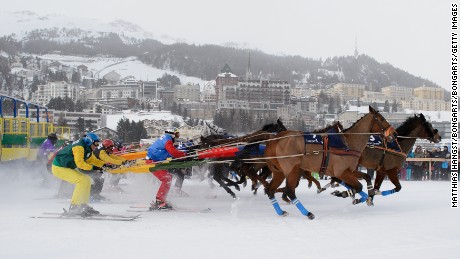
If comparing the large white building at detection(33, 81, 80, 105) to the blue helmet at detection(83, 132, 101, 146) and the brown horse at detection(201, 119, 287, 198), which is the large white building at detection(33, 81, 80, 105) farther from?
the blue helmet at detection(83, 132, 101, 146)

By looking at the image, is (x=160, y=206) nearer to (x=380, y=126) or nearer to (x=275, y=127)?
(x=275, y=127)

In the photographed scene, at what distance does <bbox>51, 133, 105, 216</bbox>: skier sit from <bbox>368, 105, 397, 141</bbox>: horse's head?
5157mm

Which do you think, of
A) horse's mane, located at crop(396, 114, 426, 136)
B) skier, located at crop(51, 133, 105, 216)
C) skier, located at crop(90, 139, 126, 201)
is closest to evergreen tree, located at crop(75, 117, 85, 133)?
skier, located at crop(90, 139, 126, 201)

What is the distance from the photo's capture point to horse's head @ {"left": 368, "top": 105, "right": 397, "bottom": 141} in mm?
10250

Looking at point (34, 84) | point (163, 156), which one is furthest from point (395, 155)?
point (34, 84)

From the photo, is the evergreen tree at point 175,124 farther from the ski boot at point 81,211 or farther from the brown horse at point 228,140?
the ski boot at point 81,211

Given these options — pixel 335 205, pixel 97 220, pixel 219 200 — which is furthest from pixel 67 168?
pixel 335 205

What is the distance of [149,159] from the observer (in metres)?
10.7

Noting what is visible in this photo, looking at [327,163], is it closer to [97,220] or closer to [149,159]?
[149,159]

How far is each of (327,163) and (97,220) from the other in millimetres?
4077

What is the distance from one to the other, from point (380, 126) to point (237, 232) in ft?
12.8

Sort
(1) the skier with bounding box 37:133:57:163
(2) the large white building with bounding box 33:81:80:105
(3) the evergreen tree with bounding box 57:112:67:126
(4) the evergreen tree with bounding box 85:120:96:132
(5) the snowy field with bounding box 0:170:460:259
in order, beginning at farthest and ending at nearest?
1. (2) the large white building with bounding box 33:81:80:105
2. (4) the evergreen tree with bounding box 85:120:96:132
3. (3) the evergreen tree with bounding box 57:112:67:126
4. (1) the skier with bounding box 37:133:57:163
5. (5) the snowy field with bounding box 0:170:460:259

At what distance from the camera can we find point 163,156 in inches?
420

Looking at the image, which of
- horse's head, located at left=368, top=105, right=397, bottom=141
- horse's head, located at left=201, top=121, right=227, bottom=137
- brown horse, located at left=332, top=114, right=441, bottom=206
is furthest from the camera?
horse's head, located at left=201, top=121, right=227, bottom=137
